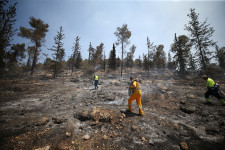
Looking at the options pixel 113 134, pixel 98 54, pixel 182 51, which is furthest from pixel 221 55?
pixel 98 54

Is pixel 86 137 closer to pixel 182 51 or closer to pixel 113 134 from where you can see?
pixel 113 134

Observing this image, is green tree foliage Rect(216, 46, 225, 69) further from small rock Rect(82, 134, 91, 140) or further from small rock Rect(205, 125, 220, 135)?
small rock Rect(82, 134, 91, 140)

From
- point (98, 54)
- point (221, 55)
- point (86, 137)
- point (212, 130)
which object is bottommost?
point (212, 130)

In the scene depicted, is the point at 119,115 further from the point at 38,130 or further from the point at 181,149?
the point at 38,130

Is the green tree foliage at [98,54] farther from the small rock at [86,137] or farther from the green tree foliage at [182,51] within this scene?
the small rock at [86,137]

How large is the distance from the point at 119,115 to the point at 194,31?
2001 cm

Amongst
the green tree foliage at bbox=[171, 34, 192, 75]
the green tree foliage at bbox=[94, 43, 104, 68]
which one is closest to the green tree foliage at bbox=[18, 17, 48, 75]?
the green tree foliage at bbox=[94, 43, 104, 68]

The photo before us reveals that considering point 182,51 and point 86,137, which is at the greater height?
point 182,51

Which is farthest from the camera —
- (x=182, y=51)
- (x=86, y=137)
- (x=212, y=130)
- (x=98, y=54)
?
(x=98, y=54)

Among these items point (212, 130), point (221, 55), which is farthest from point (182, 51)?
point (212, 130)

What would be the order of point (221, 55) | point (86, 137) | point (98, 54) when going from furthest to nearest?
point (98, 54) → point (221, 55) → point (86, 137)

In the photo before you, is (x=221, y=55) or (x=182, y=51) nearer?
(x=221, y=55)

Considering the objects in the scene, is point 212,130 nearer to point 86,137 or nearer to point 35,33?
point 86,137

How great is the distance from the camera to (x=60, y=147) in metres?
2.30
